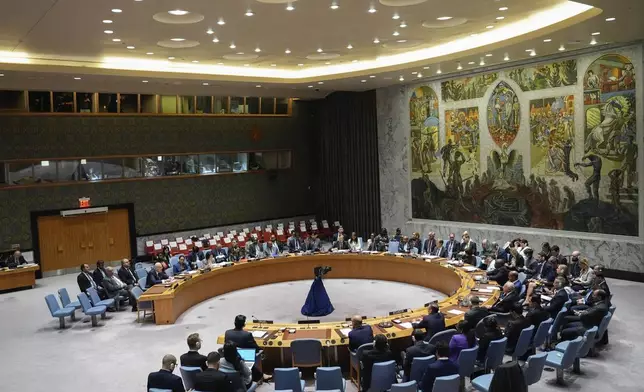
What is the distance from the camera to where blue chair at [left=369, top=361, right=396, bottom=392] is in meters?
7.30

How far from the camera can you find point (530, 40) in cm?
1308

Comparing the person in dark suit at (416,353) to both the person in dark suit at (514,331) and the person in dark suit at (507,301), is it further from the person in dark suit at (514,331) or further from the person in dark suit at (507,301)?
the person in dark suit at (507,301)

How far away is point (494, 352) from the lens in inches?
318

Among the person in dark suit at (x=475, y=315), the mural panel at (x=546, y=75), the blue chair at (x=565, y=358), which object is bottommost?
the blue chair at (x=565, y=358)

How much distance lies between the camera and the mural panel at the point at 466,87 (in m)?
17.5

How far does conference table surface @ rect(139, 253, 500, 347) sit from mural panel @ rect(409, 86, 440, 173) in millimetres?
5070

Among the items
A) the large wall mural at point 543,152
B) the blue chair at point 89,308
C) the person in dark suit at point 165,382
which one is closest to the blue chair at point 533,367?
the person in dark suit at point 165,382

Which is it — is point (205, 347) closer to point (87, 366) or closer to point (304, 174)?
point (87, 366)

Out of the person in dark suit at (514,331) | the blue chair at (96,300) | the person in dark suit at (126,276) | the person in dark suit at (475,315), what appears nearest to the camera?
the person in dark suit at (514,331)

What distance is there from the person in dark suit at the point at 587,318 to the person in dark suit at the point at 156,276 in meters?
8.94

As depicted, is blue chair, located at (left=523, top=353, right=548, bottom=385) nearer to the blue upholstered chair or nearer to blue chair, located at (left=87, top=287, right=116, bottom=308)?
the blue upholstered chair

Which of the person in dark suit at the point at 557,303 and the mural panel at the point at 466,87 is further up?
the mural panel at the point at 466,87

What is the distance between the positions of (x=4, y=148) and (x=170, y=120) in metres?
5.41

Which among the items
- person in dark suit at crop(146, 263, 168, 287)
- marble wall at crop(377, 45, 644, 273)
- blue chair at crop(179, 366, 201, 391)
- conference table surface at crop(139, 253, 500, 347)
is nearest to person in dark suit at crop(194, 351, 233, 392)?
blue chair at crop(179, 366, 201, 391)
